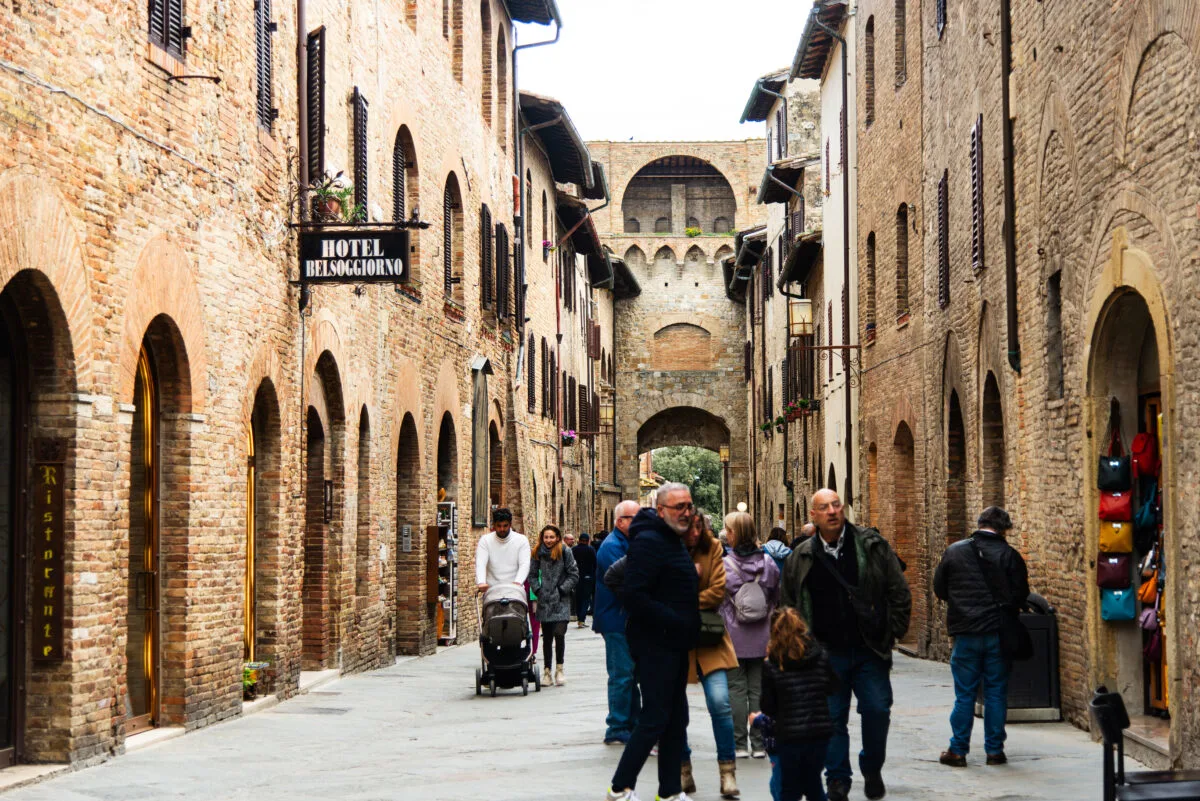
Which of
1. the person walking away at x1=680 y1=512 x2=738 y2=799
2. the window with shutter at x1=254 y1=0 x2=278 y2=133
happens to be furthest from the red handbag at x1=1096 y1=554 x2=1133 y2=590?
the window with shutter at x1=254 y1=0 x2=278 y2=133

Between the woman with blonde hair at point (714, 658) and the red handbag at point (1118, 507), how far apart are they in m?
3.39

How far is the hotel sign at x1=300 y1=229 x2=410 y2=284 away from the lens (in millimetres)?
12641

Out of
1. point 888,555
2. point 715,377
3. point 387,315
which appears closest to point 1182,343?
point 888,555

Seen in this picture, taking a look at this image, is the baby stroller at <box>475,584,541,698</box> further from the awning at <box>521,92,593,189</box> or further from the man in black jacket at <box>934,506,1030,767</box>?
the awning at <box>521,92,593,189</box>

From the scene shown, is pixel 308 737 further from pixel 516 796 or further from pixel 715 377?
pixel 715 377

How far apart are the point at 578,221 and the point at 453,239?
49.5 feet

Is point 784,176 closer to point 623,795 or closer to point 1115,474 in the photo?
point 1115,474

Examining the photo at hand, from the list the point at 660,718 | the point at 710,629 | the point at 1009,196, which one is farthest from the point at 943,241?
the point at 660,718

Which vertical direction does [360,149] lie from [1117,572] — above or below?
above

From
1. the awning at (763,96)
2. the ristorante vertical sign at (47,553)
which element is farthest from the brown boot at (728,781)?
the awning at (763,96)

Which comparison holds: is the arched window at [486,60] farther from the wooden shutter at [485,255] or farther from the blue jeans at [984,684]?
the blue jeans at [984,684]

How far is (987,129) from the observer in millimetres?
14719

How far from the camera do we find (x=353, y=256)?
517 inches

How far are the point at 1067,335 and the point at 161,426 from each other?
6.51 metres
